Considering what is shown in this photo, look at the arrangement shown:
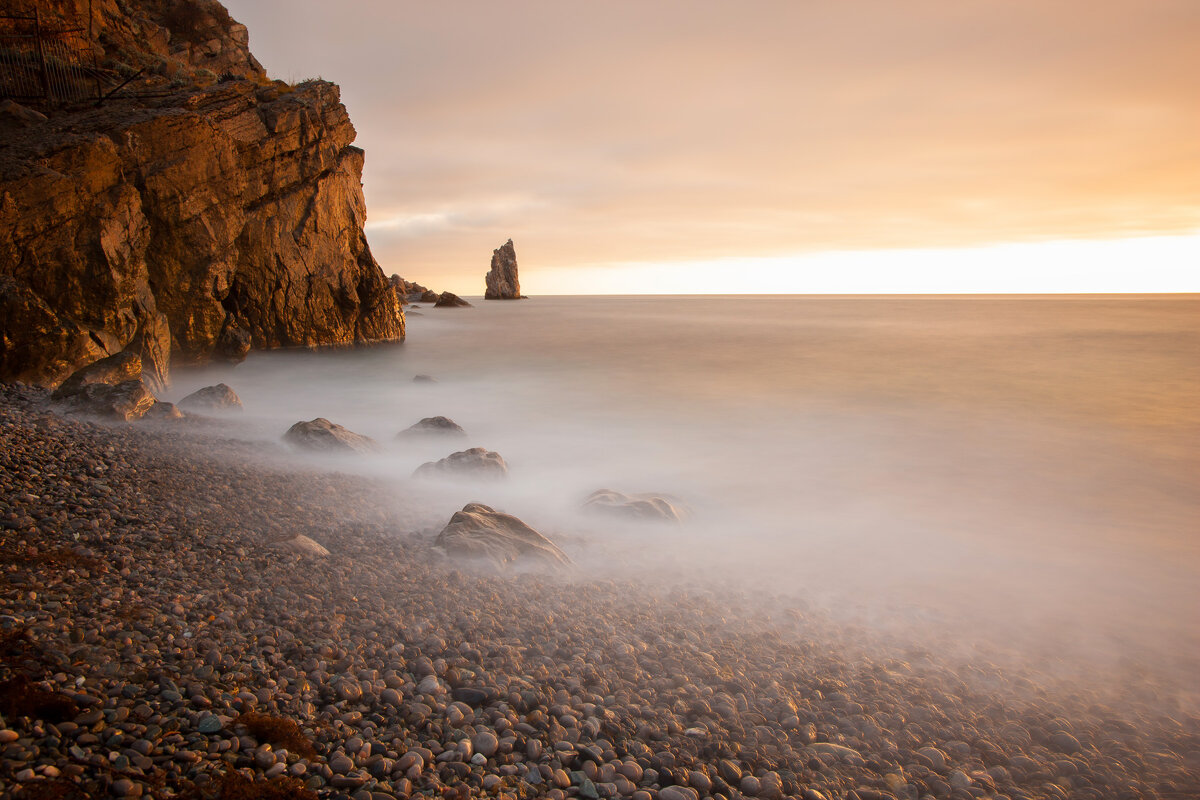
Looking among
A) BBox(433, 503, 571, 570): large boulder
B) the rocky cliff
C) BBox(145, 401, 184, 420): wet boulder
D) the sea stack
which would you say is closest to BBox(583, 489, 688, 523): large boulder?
BBox(433, 503, 571, 570): large boulder

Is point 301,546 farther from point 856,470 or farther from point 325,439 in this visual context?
point 856,470

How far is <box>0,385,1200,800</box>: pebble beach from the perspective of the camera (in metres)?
3.53

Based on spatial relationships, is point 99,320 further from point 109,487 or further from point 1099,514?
point 1099,514

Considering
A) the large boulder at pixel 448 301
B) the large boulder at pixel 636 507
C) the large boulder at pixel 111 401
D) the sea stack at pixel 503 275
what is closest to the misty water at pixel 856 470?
the large boulder at pixel 636 507

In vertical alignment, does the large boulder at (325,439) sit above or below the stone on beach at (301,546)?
above

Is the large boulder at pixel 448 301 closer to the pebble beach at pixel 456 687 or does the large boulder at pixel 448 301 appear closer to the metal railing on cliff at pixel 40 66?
the metal railing on cliff at pixel 40 66

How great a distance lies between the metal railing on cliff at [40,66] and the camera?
16.6 meters

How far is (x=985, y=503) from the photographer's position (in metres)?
11.0

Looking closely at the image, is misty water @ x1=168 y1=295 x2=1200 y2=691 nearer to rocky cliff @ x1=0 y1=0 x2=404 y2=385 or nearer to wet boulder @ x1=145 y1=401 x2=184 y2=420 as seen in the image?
wet boulder @ x1=145 y1=401 x2=184 y2=420

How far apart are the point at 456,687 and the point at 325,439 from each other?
8.18 meters

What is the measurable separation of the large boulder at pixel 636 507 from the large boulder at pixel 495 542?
183 centimetres

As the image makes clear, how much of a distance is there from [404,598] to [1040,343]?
158 ft

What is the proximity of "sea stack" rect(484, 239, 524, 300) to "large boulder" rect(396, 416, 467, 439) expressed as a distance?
380 ft

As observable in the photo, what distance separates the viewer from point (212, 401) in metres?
13.9
